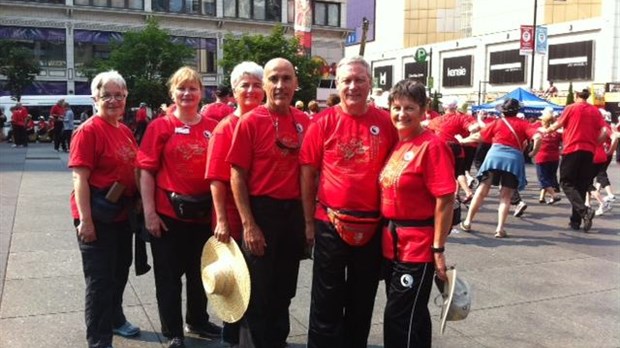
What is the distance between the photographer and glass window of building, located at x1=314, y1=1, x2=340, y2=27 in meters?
56.1

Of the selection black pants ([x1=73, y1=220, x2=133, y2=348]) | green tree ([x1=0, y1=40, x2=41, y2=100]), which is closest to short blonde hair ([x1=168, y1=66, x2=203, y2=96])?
black pants ([x1=73, y1=220, x2=133, y2=348])

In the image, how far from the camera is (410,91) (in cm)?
354

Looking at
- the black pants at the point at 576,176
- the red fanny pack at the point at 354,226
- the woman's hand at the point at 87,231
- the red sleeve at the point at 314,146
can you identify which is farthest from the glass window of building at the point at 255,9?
the red fanny pack at the point at 354,226

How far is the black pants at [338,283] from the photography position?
3703 mm

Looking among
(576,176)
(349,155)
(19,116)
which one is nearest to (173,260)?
(349,155)

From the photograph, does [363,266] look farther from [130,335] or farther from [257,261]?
[130,335]

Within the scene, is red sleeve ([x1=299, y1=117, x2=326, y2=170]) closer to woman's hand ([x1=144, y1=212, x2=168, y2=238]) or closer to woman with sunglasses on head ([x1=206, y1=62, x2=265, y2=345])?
woman with sunglasses on head ([x1=206, y1=62, x2=265, y2=345])

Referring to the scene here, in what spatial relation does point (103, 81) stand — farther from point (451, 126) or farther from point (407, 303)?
point (451, 126)

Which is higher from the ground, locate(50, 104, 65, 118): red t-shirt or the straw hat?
locate(50, 104, 65, 118): red t-shirt

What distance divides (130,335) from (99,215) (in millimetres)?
991

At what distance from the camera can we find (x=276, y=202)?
384 cm

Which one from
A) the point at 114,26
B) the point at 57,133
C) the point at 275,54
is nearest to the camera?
the point at 57,133

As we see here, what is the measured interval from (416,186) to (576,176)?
20.8 feet

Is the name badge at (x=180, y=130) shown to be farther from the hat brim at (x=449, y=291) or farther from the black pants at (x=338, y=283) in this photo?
the hat brim at (x=449, y=291)
